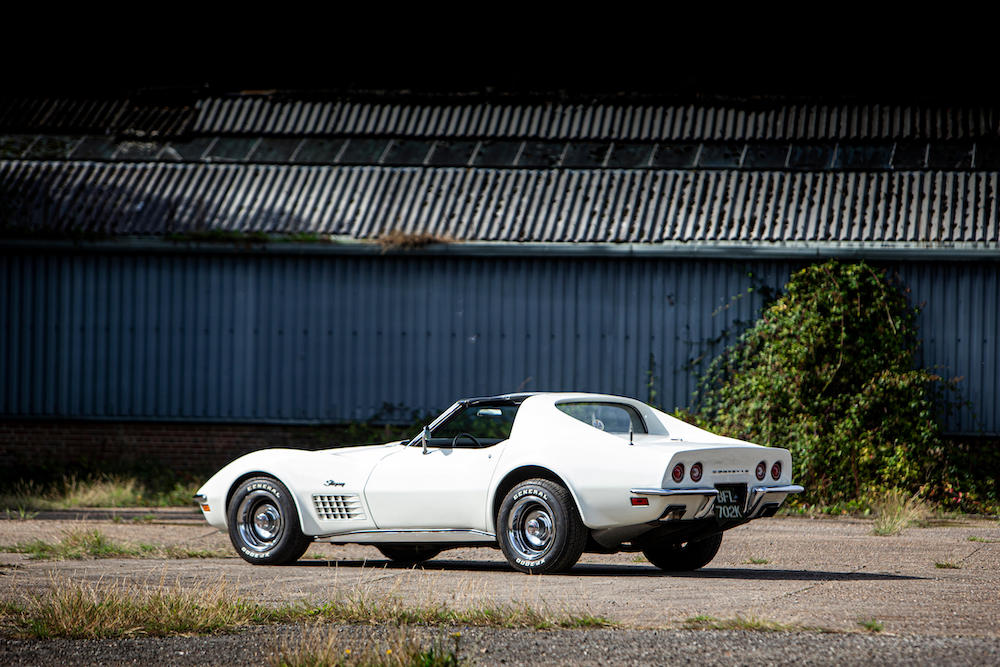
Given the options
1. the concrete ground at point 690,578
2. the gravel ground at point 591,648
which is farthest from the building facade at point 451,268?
the gravel ground at point 591,648

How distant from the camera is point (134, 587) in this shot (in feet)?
25.9

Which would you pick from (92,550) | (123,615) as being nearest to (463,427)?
(92,550)

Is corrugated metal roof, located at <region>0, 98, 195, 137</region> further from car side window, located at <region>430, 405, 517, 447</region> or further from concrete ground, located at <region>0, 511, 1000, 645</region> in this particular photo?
car side window, located at <region>430, 405, 517, 447</region>

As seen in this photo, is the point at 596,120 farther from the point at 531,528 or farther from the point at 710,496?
the point at 710,496

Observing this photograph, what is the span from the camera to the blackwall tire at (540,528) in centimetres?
909

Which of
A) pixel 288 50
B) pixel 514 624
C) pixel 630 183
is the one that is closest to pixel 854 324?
pixel 630 183

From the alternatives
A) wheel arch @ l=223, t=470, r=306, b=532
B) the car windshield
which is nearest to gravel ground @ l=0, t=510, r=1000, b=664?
wheel arch @ l=223, t=470, r=306, b=532

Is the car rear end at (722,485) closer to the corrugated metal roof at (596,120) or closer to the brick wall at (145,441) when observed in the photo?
the brick wall at (145,441)

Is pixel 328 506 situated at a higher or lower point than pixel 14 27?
lower

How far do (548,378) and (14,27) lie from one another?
1342 cm

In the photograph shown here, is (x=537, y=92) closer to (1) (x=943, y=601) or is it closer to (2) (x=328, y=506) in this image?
(2) (x=328, y=506)

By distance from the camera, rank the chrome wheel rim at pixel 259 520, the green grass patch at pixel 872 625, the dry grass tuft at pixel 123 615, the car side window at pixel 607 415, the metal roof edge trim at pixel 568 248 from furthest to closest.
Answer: the metal roof edge trim at pixel 568 248 → the chrome wheel rim at pixel 259 520 → the car side window at pixel 607 415 → the dry grass tuft at pixel 123 615 → the green grass patch at pixel 872 625

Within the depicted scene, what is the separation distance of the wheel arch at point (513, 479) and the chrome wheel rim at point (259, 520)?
189 cm

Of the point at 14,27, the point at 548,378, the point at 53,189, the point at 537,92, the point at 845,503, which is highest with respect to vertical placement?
the point at 14,27
